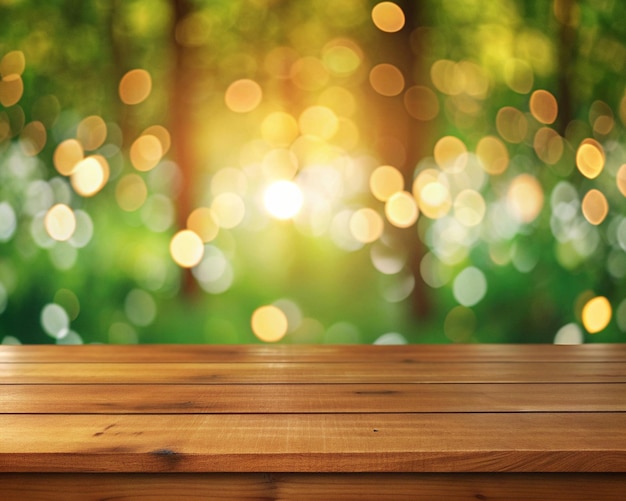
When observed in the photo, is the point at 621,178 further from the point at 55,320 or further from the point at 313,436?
the point at 55,320

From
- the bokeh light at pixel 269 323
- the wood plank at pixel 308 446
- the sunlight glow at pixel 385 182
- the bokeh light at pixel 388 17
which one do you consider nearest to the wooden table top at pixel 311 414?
the wood plank at pixel 308 446

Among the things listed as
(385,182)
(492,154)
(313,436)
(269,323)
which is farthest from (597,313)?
(313,436)

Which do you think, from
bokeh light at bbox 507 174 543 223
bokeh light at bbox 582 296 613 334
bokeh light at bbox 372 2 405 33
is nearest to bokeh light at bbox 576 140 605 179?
bokeh light at bbox 507 174 543 223

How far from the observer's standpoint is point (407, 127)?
5.93 ft

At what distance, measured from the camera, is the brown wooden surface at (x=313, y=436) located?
0.54 m

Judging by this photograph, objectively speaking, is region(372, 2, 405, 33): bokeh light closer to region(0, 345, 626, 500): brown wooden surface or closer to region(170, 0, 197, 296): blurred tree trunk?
region(170, 0, 197, 296): blurred tree trunk

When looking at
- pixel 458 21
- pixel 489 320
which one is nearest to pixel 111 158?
pixel 458 21

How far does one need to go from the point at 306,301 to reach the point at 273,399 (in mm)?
1073

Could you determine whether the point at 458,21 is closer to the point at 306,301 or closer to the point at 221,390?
the point at 306,301

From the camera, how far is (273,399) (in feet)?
2.38

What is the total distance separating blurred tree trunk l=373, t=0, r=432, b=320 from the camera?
70.5 inches

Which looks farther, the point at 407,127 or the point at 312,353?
the point at 407,127

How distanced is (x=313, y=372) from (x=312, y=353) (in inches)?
7.7

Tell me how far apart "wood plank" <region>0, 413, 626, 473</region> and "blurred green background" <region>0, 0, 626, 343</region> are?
1170 millimetres
